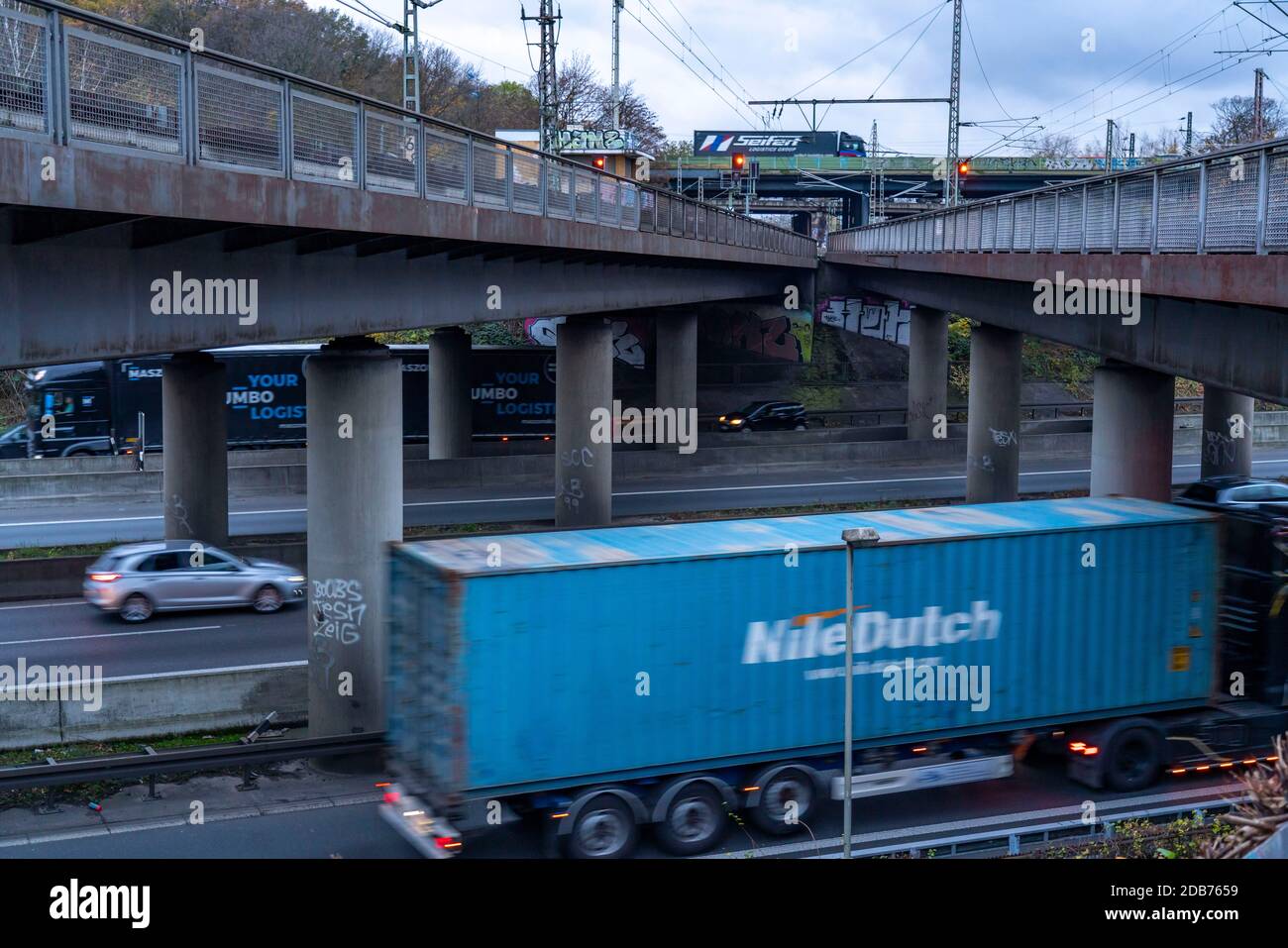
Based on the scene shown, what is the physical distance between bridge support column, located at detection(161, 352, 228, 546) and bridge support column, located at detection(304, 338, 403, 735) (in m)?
9.08

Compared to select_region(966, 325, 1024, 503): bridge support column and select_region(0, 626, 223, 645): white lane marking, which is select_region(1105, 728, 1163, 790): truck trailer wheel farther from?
select_region(966, 325, 1024, 503): bridge support column

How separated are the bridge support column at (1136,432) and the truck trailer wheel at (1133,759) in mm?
10447

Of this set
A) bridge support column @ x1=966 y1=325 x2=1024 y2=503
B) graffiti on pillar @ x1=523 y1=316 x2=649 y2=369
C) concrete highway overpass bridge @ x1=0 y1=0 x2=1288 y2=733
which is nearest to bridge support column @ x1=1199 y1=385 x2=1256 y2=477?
bridge support column @ x1=966 y1=325 x2=1024 y2=503

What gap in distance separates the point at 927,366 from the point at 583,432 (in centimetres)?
2407

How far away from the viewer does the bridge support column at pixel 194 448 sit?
2600 cm

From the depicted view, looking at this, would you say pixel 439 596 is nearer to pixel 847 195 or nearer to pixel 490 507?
pixel 490 507

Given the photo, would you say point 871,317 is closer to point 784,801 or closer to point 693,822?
point 784,801

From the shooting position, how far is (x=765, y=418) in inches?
2040

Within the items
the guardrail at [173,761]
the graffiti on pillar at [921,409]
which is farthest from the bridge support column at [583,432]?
the graffiti on pillar at [921,409]

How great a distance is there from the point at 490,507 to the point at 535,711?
2510 cm

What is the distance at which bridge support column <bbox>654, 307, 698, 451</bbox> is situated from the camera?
165 feet

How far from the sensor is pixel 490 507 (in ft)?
120

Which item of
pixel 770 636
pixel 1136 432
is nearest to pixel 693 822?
pixel 770 636
